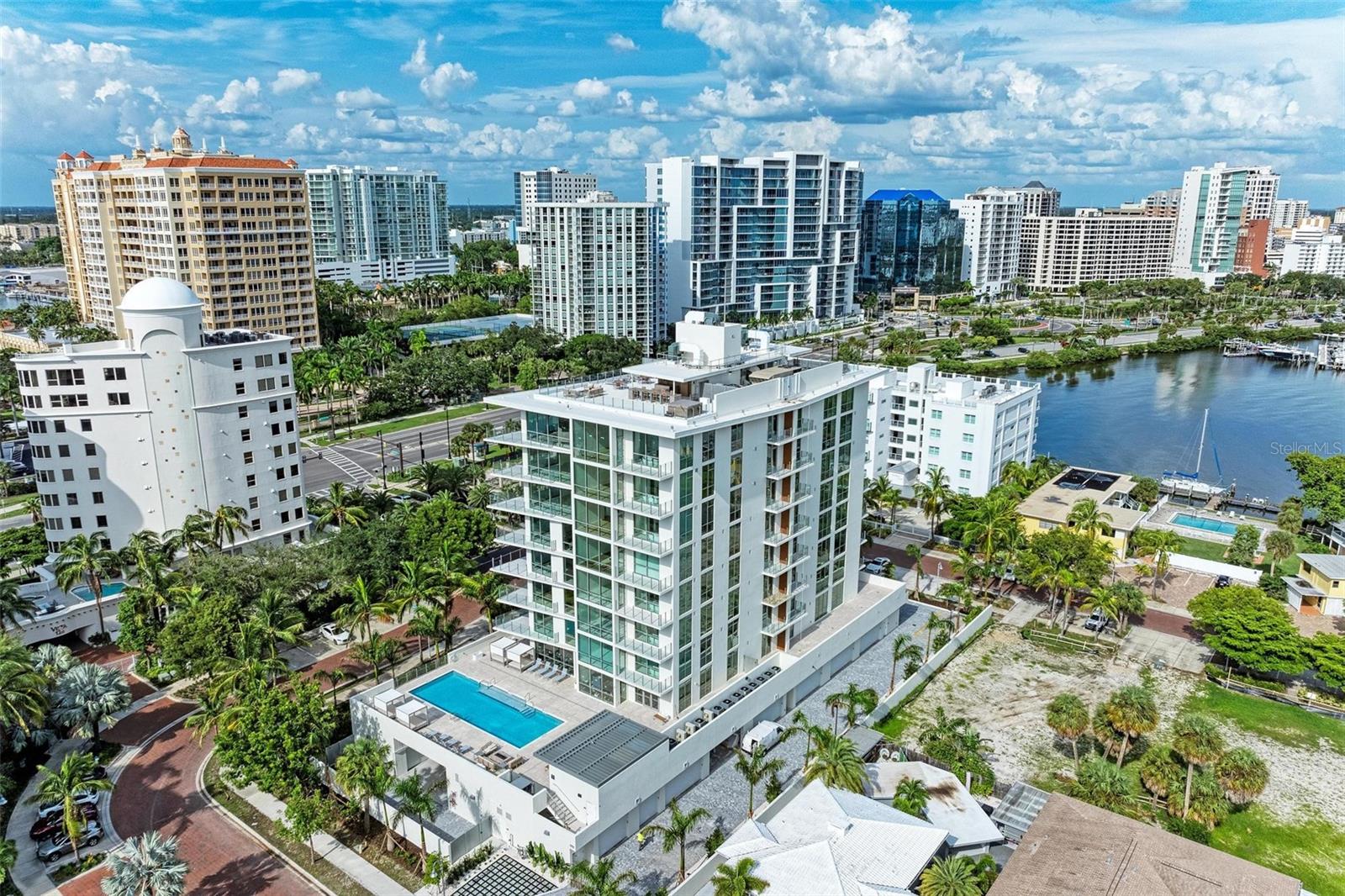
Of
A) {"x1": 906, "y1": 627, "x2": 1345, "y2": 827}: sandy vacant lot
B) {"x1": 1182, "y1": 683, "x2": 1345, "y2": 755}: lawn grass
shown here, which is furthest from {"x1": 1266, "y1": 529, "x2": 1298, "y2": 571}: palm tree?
{"x1": 906, "y1": 627, "x2": 1345, "y2": 827}: sandy vacant lot

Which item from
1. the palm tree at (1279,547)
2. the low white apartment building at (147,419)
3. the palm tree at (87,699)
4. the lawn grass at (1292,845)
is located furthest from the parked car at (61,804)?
the palm tree at (1279,547)

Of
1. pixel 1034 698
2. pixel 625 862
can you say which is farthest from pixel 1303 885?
pixel 625 862

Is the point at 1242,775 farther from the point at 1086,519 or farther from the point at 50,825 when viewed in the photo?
the point at 50,825

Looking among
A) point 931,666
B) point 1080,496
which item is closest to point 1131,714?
point 931,666

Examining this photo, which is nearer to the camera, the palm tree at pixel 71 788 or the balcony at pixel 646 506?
the palm tree at pixel 71 788

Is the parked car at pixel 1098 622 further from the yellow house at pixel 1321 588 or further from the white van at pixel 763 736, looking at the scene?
the white van at pixel 763 736

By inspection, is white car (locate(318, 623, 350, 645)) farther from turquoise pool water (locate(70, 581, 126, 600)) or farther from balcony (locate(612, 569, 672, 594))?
balcony (locate(612, 569, 672, 594))
